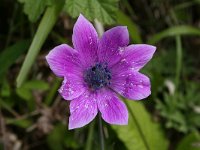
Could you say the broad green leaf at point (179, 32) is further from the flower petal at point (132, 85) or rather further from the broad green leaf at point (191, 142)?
the flower petal at point (132, 85)

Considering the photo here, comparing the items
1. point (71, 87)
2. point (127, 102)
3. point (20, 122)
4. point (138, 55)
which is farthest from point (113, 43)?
point (20, 122)

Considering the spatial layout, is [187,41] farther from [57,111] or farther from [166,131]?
[57,111]

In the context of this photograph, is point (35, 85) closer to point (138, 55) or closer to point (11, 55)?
point (11, 55)

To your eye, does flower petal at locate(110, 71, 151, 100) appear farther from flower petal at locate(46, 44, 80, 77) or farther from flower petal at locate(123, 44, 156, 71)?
flower petal at locate(46, 44, 80, 77)

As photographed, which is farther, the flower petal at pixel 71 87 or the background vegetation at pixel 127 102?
the background vegetation at pixel 127 102

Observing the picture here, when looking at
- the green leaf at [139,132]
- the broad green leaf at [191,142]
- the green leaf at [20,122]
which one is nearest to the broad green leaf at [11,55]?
the green leaf at [20,122]

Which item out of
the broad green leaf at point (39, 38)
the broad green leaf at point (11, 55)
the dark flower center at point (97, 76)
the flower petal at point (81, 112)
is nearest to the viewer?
the flower petal at point (81, 112)
